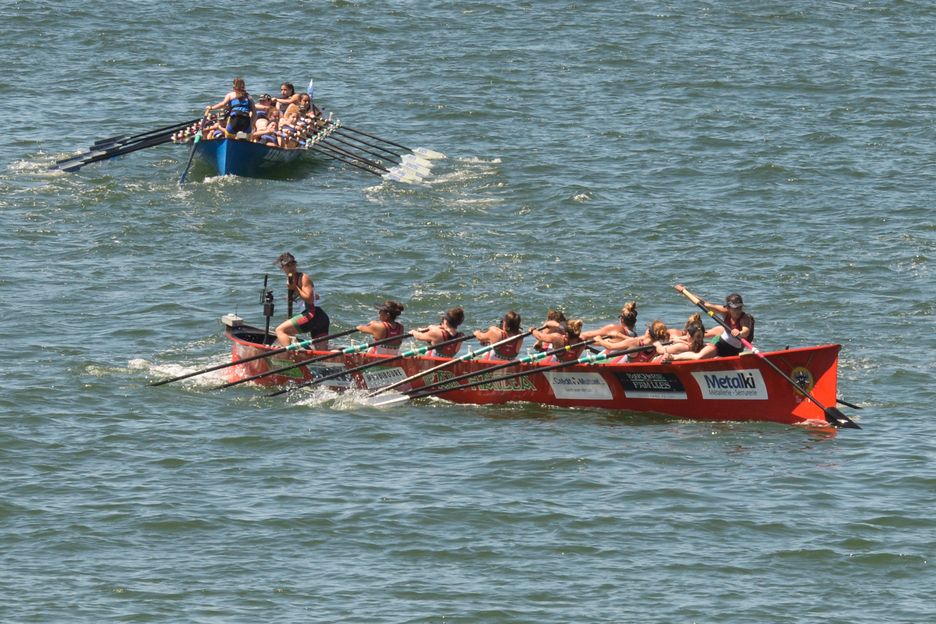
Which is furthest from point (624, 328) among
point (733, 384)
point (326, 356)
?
point (326, 356)

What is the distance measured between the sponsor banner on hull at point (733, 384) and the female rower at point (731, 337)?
0.99ft

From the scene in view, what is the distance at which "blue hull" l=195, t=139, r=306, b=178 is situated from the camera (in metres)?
30.0

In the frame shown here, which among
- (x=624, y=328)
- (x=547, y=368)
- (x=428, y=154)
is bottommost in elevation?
(x=547, y=368)

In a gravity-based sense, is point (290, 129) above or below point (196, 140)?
above

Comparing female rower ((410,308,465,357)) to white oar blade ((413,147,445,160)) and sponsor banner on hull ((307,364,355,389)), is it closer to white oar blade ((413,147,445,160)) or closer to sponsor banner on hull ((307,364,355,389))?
sponsor banner on hull ((307,364,355,389))

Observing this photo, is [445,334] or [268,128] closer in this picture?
[445,334]

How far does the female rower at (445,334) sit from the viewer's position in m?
19.6

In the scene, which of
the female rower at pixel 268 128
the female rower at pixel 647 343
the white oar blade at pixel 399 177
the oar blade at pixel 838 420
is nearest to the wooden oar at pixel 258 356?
the female rower at pixel 647 343

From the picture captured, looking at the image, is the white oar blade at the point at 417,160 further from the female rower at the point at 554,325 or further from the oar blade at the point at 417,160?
the female rower at the point at 554,325

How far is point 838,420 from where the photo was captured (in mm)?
17781

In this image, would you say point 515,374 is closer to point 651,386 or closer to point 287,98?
point 651,386

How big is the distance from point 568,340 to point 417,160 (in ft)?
45.6

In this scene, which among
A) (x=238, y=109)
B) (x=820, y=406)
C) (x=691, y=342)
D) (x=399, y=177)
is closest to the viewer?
(x=820, y=406)

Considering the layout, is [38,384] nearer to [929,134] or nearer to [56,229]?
[56,229]
